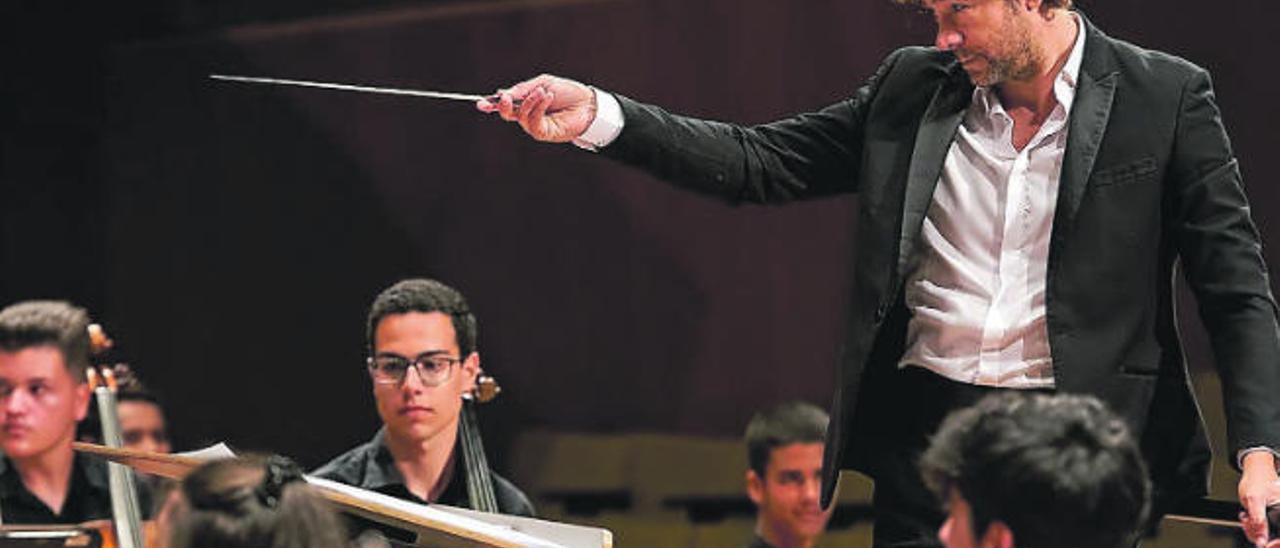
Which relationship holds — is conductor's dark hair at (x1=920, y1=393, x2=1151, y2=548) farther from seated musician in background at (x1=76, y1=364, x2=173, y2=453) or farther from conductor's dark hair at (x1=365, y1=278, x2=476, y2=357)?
seated musician in background at (x1=76, y1=364, x2=173, y2=453)

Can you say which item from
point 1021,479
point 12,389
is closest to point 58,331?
point 12,389

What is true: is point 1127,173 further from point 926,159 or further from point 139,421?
point 139,421

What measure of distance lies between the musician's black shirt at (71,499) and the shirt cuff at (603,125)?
5.82 feet

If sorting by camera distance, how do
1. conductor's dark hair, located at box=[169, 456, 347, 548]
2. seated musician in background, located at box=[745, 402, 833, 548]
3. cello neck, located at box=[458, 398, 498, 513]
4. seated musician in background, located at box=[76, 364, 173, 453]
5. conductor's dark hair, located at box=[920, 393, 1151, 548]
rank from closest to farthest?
1. conductor's dark hair, located at box=[920, 393, 1151, 548]
2. conductor's dark hair, located at box=[169, 456, 347, 548]
3. cello neck, located at box=[458, 398, 498, 513]
4. seated musician in background, located at box=[745, 402, 833, 548]
5. seated musician in background, located at box=[76, 364, 173, 453]

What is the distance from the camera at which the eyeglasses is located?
3586 mm

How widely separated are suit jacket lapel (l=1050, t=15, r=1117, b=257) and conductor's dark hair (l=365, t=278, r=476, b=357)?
5.12 feet

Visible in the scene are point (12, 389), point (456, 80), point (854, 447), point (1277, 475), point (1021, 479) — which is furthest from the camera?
point (456, 80)

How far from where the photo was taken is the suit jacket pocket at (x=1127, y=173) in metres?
2.35

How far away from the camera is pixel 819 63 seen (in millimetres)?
5410

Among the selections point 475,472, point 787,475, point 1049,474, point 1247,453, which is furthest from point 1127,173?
point 787,475

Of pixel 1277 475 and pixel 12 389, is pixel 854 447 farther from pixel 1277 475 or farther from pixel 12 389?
pixel 12 389

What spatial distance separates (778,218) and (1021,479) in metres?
3.91

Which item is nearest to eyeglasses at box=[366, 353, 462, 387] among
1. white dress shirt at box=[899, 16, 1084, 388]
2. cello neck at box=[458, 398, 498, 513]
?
cello neck at box=[458, 398, 498, 513]

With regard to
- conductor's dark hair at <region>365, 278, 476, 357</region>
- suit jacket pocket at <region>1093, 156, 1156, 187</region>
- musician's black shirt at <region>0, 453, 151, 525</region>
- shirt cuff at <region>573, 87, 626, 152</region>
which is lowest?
musician's black shirt at <region>0, 453, 151, 525</region>
